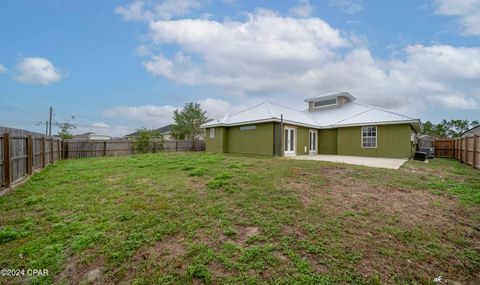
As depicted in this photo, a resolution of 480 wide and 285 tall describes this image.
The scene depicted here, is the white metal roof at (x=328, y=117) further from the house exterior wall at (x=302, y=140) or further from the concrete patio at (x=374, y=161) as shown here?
the concrete patio at (x=374, y=161)

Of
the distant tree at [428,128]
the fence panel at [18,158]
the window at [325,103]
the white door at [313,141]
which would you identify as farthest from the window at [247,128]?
the distant tree at [428,128]

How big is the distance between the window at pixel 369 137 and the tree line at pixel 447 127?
79.0ft

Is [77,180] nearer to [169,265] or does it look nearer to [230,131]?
[169,265]

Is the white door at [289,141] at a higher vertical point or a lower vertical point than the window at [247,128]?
lower

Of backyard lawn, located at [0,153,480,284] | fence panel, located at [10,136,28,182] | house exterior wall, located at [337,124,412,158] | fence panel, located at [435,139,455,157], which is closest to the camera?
backyard lawn, located at [0,153,480,284]

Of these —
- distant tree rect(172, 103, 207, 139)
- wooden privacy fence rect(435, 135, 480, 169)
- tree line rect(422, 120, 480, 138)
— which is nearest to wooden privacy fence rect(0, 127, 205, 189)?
distant tree rect(172, 103, 207, 139)

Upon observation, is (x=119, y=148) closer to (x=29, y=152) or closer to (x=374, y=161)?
(x=29, y=152)

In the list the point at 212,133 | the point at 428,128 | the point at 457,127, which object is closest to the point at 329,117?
the point at 212,133

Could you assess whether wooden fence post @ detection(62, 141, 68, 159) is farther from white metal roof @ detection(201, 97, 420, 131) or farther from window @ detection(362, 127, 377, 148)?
window @ detection(362, 127, 377, 148)

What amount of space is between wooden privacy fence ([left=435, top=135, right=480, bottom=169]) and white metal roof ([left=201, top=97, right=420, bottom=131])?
8.24 feet

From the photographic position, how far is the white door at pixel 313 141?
655 inches

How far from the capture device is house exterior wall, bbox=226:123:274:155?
45.8 feet

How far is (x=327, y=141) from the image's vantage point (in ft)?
55.7

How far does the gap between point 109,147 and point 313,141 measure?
51.9ft
